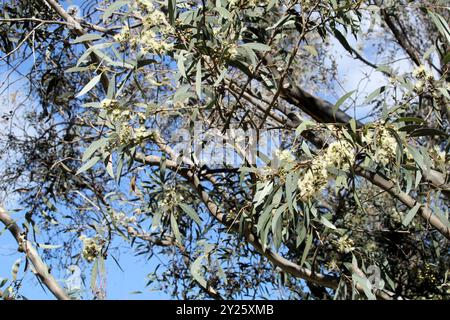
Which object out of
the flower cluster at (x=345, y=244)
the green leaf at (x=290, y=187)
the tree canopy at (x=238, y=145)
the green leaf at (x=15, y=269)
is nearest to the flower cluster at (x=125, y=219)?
the tree canopy at (x=238, y=145)

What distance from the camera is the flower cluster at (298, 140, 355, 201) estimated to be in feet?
6.04

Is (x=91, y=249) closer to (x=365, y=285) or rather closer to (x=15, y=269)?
(x=15, y=269)

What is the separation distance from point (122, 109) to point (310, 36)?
9.60 ft

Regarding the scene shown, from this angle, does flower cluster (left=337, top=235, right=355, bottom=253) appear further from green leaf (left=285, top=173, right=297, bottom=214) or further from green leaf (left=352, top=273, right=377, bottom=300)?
green leaf (left=285, top=173, right=297, bottom=214)

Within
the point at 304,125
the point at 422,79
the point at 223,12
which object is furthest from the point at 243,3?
the point at 422,79

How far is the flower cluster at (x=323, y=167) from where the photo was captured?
1840mm

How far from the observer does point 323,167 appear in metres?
1.83

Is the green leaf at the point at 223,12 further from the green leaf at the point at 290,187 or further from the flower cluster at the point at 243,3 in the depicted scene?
the green leaf at the point at 290,187

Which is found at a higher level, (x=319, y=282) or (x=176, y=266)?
(x=176, y=266)

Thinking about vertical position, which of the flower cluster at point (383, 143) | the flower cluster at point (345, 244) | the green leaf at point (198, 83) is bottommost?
the flower cluster at point (345, 244)

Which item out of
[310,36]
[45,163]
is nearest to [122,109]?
[45,163]

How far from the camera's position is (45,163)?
12.9ft

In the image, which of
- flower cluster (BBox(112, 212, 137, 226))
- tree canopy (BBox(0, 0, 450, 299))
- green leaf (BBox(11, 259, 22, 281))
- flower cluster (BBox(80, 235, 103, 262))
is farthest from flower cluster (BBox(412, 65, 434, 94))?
flower cluster (BBox(112, 212, 137, 226))
